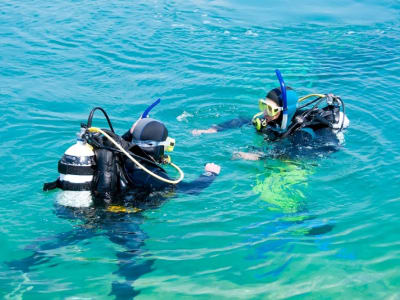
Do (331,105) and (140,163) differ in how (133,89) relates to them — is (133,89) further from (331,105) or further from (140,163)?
(140,163)

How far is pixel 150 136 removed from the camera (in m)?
4.95

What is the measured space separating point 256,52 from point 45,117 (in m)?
5.46

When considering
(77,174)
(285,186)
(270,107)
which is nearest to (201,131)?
(270,107)

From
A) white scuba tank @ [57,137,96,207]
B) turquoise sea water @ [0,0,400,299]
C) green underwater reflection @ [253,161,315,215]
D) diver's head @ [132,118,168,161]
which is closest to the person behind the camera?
white scuba tank @ [57,137,96,207]

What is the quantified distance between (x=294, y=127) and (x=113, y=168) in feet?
9.41

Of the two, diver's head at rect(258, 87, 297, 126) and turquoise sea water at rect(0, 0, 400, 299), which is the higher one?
diver's head at rect(258, 87, 297, 126)

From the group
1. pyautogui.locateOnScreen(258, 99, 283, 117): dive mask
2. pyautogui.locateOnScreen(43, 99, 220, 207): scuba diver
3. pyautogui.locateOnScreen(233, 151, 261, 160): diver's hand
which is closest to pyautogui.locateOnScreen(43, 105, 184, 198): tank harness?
pyautogui.locateOnScreen(43, 99, 220, 207): scuba diver

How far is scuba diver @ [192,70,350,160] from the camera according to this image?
6.55 metres

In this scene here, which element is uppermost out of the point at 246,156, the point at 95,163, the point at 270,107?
the point at 270,107

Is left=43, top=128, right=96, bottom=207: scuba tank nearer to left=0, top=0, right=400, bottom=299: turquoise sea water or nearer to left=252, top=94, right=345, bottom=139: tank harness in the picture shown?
left=0, top=0, right=400, bottom=299: turquoise sea water

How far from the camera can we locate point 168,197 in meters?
5.19

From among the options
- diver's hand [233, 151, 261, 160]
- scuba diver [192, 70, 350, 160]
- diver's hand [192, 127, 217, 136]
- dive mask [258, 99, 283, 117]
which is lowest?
diver's hand [233, 151, 261, 160]

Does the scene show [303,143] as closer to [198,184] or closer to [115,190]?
[198,184]

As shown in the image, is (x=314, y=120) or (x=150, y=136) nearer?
(x=150, y=136)
